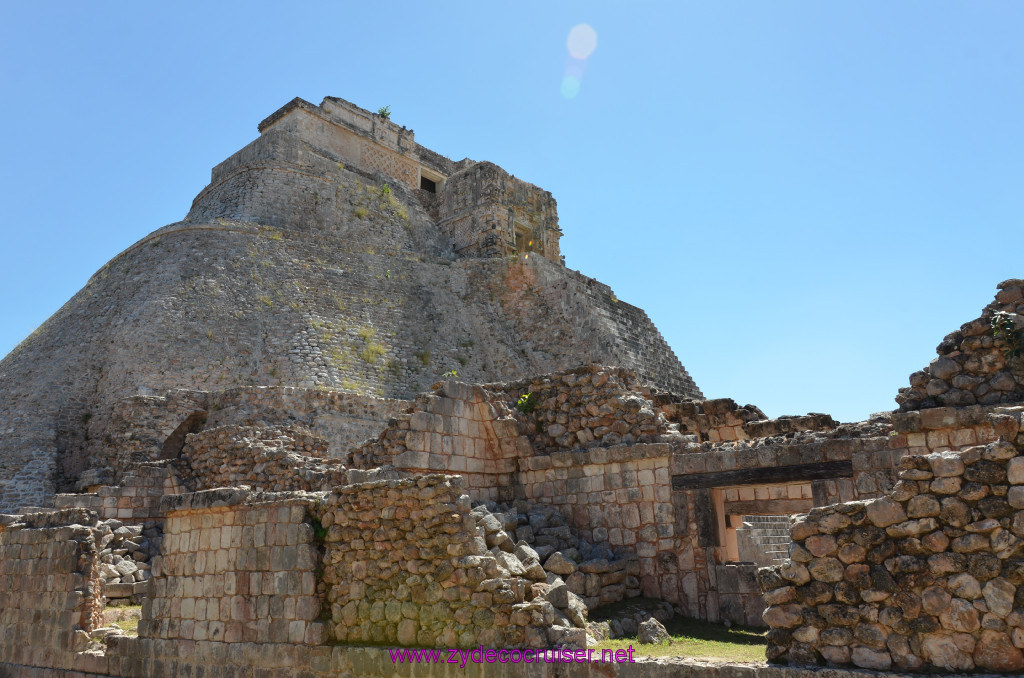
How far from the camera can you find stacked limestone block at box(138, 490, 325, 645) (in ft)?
23.9

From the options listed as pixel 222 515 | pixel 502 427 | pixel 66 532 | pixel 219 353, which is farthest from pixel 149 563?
pixel 219 353

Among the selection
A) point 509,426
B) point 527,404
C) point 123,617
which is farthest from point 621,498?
point 123,617

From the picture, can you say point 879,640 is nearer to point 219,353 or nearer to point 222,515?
point 222,515

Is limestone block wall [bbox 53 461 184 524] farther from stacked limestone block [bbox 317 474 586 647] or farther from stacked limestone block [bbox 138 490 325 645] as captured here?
stacked limestone block [bbox 317 474 586 647]

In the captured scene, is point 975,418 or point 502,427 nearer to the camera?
point 975,418

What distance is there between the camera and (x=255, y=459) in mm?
13305

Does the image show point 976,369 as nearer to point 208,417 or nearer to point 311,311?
point 208,417

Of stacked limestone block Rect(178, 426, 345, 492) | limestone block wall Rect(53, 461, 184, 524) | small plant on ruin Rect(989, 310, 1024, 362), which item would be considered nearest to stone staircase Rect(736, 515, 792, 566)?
small plant on ruin Rect(989, 310, 1024, 362)

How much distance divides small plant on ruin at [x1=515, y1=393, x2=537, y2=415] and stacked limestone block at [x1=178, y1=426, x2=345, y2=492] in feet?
12.3

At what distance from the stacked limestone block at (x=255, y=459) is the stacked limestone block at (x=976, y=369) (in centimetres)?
837

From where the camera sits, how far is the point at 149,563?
456 inches

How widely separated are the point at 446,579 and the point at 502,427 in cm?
341

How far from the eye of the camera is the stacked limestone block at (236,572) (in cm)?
728

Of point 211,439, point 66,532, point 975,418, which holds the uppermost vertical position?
point 211,439
